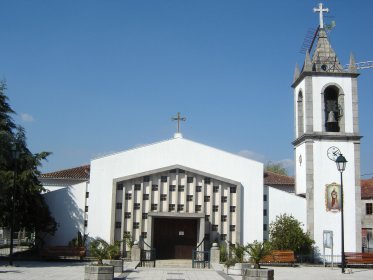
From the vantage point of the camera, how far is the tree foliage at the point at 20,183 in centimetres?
2689

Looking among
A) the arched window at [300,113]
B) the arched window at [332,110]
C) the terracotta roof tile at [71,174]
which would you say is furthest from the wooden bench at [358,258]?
the terracotta roof tile at [71,174]

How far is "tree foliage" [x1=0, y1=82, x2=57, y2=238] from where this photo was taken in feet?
88.2

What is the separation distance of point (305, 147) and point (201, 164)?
702cm

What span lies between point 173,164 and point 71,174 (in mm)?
13953

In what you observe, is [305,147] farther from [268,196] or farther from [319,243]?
[319,243]

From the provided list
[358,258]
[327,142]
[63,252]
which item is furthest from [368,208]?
[63,252]

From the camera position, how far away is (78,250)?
2911cm

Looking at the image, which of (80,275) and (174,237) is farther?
(174,237)

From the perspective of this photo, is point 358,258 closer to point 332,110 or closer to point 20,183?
point 332,110

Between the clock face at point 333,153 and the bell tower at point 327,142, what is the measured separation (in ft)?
0.44

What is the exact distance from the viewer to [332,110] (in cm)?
3422

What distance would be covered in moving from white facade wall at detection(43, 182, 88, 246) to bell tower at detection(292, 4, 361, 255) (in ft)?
48.2

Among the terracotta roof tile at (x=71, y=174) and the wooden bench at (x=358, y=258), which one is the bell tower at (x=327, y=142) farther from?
the terracotta roof tile at (x=71, y=174)

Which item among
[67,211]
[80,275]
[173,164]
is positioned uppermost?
[173,164]
